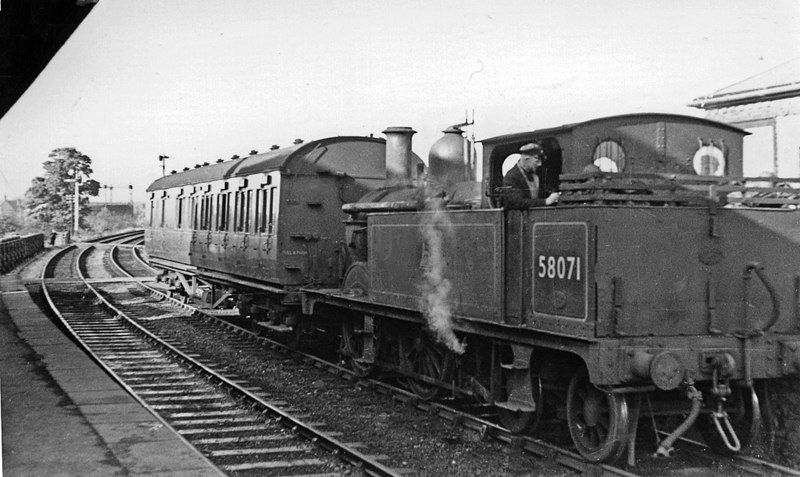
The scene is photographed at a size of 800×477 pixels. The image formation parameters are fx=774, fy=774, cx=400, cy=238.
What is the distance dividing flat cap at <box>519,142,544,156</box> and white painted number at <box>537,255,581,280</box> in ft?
3.22

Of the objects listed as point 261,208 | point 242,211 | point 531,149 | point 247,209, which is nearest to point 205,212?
point 242,211

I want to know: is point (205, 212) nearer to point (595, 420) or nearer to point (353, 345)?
point (353, 345)

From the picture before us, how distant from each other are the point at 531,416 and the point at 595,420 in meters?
0.85

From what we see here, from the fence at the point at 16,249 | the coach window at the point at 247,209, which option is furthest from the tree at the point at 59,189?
the coach window at the point at 247,209

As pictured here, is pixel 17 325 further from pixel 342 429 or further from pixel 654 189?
pixel 654 189

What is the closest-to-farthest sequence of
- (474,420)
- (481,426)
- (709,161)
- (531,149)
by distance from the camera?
(709,161) < (531,149) < (481,426) < (474,420)

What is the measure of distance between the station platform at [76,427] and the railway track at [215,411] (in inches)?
15.0

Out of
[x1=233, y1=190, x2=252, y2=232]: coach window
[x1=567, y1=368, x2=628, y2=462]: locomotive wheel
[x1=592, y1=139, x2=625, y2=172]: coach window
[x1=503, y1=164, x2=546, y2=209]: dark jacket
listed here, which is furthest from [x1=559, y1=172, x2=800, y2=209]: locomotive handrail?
[x1=233, y1=190, x2=252, y2=232]: coach window

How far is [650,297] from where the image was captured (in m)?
6.07

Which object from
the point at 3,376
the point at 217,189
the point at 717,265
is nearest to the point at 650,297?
the point at 717,265

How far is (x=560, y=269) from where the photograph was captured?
6.37 meters

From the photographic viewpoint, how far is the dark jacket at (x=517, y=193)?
6745mm

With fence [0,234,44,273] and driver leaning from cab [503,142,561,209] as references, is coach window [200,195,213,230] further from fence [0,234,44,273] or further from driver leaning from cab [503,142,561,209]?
fence [0,234,44,273]

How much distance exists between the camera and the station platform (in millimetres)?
6074
